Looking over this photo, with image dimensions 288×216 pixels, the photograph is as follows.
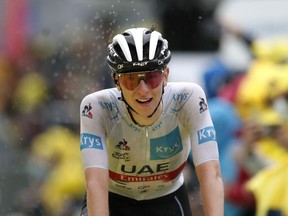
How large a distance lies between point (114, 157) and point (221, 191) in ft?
3.05

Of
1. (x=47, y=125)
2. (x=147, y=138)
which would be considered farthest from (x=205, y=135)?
(x=47, y=125)

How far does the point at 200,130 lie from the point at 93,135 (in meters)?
0.70

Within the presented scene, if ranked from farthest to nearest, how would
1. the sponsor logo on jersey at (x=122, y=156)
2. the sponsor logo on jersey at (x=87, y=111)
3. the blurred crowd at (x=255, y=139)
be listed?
the blurred crowd at (x=255, y=139) < the sponsor logo on jersey at (x=122, y=156) < the sponsor logo on jersey at (x=87, y=111)

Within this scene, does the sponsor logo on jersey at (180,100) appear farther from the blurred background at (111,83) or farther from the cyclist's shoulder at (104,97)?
the blurred background at (111,83)

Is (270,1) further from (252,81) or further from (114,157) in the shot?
(114,157)

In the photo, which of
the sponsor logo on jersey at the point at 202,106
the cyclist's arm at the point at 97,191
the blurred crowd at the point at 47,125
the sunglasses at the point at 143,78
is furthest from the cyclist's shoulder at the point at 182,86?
the blurred crowd at the point at 47,125

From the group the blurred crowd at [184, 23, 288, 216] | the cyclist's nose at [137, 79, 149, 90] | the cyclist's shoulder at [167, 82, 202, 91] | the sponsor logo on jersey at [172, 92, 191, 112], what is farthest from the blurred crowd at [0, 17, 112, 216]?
the cyclist's nose at [137, 79, 149, 90]

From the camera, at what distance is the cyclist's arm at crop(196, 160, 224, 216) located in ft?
26.7

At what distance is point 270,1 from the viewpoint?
17.3 m

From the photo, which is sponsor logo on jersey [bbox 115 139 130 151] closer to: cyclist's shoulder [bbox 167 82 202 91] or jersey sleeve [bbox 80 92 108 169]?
jersey sleeve [bbox 80 92 108 169]

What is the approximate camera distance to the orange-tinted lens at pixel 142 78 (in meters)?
8.14

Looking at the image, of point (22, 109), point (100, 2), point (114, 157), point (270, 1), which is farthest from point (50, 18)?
point (114, 157)

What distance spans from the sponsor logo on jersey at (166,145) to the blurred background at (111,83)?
2599 mm

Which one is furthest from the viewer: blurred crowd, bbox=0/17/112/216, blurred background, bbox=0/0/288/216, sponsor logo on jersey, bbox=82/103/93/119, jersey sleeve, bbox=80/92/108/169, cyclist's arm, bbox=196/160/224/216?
blurred crowd, bbox=0/17/112/216
